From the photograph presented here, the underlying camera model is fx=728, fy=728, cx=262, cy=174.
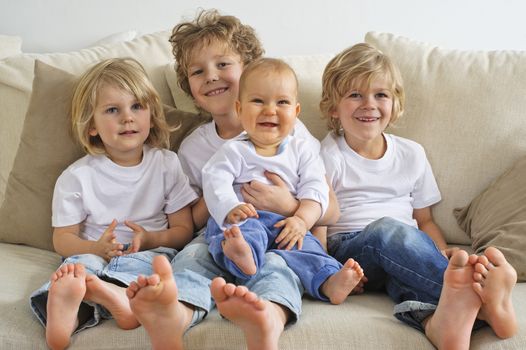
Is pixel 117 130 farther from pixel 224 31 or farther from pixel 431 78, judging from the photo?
pixel 431 78

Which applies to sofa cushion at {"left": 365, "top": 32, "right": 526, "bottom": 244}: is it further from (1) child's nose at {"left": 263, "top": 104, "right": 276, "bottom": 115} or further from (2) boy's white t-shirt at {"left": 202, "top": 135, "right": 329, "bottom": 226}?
(1) child's nose at {"left": 263, "top": 104, "right": 276, "bottom": 115}

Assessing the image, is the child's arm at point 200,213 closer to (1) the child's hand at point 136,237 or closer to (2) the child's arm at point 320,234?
(1) the child's hand at point 136,237

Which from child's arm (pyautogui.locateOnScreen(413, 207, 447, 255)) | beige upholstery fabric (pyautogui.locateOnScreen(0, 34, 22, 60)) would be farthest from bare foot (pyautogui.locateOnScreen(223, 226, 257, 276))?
beige upholstery fabric (pyautogui.locateOnScreen(0, 34, 22, 60))

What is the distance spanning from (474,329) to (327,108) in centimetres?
82

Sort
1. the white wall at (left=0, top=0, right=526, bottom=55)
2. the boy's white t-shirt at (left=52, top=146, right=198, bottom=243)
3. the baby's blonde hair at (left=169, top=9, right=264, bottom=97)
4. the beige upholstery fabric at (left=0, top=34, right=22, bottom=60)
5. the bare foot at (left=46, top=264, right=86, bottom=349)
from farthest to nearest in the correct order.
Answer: the white wall at (left=0, top=0, right=526, bottom=55) < the beige upholstery fabric at (left=0, top=34, right=22, bottom=60) < the baby's blonde hair at (left=169, top=9, right=264, bottom=97) < the boy's white t-shirt at (left=52, top=146, right=198, bottom=243) < the bare foot at (left=46, top=264, right=86, bottom=349)

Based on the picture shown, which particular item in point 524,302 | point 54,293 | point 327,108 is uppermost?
point 327,108

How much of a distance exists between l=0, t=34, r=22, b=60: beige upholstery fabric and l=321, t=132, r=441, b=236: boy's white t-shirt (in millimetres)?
1202

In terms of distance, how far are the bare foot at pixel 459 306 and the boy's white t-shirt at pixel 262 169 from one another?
0.48m

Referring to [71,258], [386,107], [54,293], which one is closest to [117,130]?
[71,258]

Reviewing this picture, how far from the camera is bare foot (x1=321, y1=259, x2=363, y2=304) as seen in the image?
163cm

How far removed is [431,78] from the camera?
7.36 feet

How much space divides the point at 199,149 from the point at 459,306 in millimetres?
935

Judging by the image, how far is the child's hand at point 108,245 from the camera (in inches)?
Answer: 72.1

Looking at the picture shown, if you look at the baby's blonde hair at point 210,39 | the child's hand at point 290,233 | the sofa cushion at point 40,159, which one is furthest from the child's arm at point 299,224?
the sofa cushion at point 40,159
